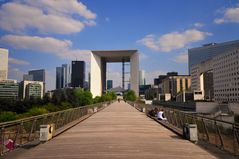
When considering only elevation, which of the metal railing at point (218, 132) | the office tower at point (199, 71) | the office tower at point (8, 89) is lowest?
the metal railing at point (218, 132)

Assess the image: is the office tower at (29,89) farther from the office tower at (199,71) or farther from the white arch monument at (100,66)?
the office tower at (199,71)

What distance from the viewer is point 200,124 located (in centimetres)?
1116

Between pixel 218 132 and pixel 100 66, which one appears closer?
pixel 218 132

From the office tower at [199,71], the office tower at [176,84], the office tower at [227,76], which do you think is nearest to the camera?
the office tower at [227,76]

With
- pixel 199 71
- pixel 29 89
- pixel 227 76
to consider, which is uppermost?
pixel 199 71

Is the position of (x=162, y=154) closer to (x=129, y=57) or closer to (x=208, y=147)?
(x=208, y=147)

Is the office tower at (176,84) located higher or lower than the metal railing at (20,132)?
higher

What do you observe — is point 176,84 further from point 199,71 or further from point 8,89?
point 8,89

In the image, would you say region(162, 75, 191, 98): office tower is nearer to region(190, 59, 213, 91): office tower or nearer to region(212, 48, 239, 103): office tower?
region(190, 59, 213, 91): office tower

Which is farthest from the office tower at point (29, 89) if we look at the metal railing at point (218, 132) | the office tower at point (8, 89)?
the metal railing at point (218, 132)

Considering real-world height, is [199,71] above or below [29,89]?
above

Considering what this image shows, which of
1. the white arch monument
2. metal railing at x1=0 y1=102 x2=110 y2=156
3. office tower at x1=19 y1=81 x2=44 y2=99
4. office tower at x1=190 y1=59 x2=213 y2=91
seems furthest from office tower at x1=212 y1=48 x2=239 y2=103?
office tower at x1=19 y1=81 x2=44 y2=99

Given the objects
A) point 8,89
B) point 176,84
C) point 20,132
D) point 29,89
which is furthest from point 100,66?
point 20,132

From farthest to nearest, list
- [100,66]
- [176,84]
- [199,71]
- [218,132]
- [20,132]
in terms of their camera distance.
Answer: [176,84]
[199,71]
[100,66]
[20,132]
[218,132]
